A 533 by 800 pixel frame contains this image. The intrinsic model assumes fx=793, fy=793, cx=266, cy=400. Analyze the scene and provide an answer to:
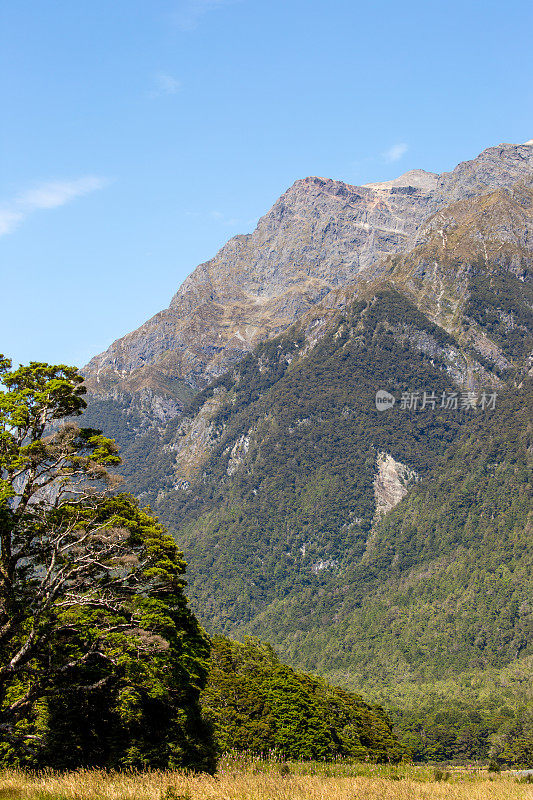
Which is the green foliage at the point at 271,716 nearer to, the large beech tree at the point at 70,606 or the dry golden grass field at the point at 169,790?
the large beech tree at the point at 70,606

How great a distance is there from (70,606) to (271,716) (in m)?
56.1

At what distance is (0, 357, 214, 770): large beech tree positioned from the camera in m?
38.0

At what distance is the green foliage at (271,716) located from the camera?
85.4 metres

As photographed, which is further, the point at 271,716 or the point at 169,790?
the point at 271,716

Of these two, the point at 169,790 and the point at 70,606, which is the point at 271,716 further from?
the point at 169,790

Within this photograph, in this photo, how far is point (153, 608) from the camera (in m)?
50.6

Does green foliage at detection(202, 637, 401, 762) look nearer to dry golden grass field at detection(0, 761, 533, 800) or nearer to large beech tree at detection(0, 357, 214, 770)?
large beech tree at detection(0, 357, 214, 770)

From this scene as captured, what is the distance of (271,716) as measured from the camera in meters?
90.4

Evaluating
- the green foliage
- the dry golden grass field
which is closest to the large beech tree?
the dry golden grass field

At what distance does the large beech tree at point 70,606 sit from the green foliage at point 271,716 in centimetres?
3042

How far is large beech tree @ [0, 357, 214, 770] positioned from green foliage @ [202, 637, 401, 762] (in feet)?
99.8

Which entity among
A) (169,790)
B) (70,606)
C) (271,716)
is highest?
(70,606)

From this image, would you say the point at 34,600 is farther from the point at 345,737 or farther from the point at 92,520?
the point at 345,737

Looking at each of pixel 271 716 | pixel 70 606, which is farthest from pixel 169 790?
pixel 271 716
